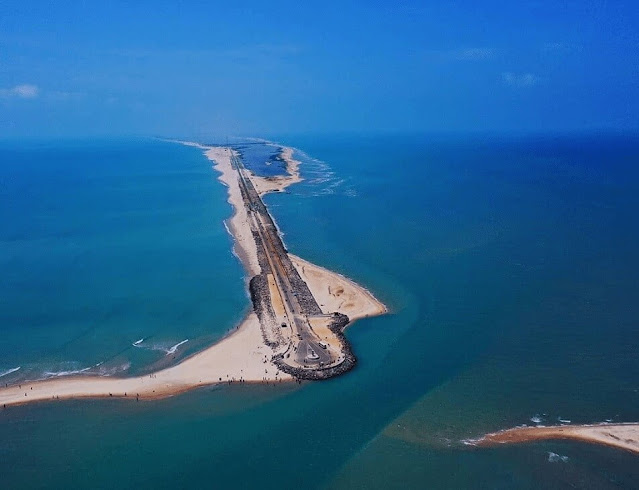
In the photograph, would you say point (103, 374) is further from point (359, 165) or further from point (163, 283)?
point (359, 165)

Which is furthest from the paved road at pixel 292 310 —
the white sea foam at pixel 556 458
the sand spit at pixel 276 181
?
the sand spit at pixel 276 181

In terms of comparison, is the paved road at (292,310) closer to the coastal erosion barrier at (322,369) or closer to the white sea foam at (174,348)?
the coastal erosion barrier at (322,369)

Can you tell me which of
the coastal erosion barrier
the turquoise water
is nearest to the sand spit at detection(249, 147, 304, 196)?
the turquoise water

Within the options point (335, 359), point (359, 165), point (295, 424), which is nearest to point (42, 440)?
point (295, 424)

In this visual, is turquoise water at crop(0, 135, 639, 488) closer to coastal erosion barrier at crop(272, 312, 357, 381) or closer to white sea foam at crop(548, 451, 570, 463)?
white sea foam at crop(548, 451, 570, 463)

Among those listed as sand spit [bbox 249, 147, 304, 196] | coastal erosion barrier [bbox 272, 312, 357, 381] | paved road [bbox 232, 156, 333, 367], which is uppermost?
sand spit [bbox 249, 147, 304, 196]
